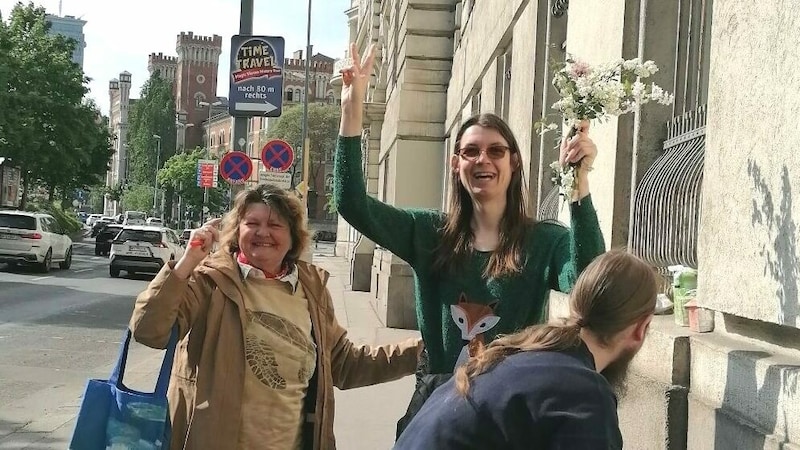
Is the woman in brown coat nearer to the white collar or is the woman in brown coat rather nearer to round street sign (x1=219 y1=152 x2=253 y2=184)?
the white collar

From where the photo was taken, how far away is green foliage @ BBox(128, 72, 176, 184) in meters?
117

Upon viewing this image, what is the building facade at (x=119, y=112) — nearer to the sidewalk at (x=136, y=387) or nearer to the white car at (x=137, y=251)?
the white car at (x=137, y=251)

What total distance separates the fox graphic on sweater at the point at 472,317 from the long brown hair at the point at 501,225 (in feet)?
0.32

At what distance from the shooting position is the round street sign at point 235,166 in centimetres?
1598

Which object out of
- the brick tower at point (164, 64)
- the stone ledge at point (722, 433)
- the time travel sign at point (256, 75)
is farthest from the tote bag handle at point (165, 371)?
the brick tower at point (164, 64)

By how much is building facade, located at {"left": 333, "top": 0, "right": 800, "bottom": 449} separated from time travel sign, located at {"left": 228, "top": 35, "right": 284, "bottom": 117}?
6.86 meters

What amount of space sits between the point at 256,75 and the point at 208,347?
1266 cm

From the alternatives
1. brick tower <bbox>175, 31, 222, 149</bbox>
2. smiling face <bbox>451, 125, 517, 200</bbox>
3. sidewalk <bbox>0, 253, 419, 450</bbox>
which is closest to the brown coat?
smiling face <bbox>451, 125, 517, 200</bbox>

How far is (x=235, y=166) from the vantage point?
16031 millimetres

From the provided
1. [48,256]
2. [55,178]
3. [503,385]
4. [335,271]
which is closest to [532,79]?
[503,385]

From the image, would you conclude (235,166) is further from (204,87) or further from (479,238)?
(204,87)

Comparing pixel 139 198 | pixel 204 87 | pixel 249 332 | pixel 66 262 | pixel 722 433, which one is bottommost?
pixel 66 262

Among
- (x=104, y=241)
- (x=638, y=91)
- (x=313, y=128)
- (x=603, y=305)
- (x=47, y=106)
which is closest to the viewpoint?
(x=603, y=305)

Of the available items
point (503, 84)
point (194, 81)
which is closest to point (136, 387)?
point (503, 84)
